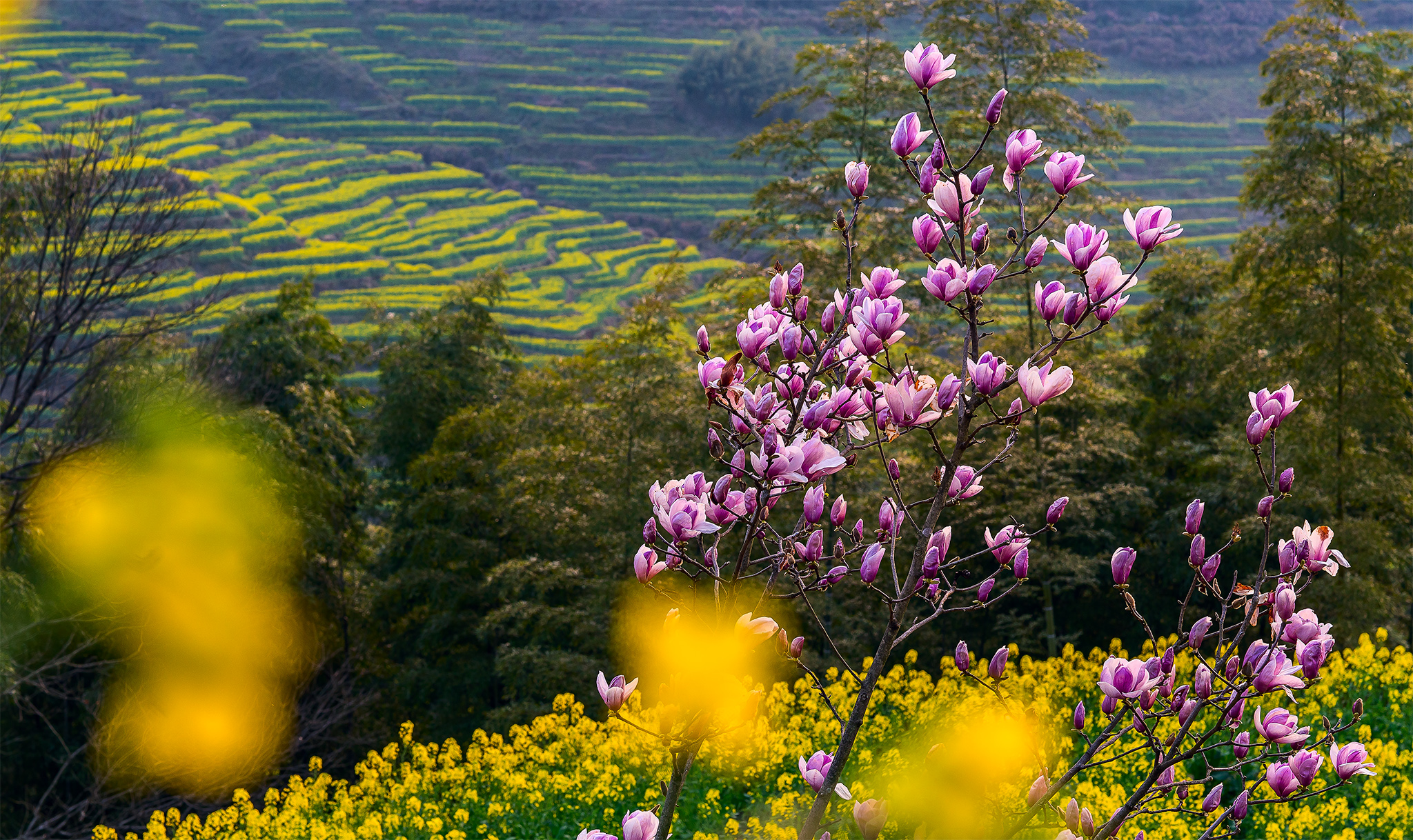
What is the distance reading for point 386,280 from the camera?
1638 inches

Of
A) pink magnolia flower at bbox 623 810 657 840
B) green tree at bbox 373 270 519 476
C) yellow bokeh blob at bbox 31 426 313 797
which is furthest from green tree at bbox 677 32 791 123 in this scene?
pink magnolia flower at bbox 623 810 657 840

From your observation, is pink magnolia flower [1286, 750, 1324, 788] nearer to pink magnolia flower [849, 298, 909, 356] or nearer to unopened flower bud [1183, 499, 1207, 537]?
unopened flower bud [1183, 499, 1207, 537]

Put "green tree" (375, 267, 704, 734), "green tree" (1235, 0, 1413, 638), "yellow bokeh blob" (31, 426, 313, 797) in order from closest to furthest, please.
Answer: "green tree" (1235, 0, 1413, 638) < "yellow bokeh blob" (31, 426, 313, 797) < "green tree" (375, 267, 704, 734)

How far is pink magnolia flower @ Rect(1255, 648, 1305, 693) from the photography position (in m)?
1.78

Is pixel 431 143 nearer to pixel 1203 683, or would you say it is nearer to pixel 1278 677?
pixel 1203 683

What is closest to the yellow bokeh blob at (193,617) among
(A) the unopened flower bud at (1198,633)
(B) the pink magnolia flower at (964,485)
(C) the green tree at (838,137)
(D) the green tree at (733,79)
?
(C) the green tree at (838,137)

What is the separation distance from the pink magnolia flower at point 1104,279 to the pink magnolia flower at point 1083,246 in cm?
1

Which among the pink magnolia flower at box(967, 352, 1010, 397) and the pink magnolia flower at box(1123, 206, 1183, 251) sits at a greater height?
the pink magnolia flower at box(1123, 206, 1183, 251)

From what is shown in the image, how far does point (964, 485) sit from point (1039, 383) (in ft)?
1.00

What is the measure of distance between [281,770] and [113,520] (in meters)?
4.80

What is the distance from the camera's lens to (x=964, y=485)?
6.27 ft

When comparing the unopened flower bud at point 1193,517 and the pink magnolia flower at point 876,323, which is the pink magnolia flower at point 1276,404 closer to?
Answer: the unopened flower bud at point 1193,517

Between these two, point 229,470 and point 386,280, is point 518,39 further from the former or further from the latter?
point 229,470

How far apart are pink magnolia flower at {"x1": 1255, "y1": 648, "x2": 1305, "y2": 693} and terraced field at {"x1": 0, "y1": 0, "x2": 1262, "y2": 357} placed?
3529cm
